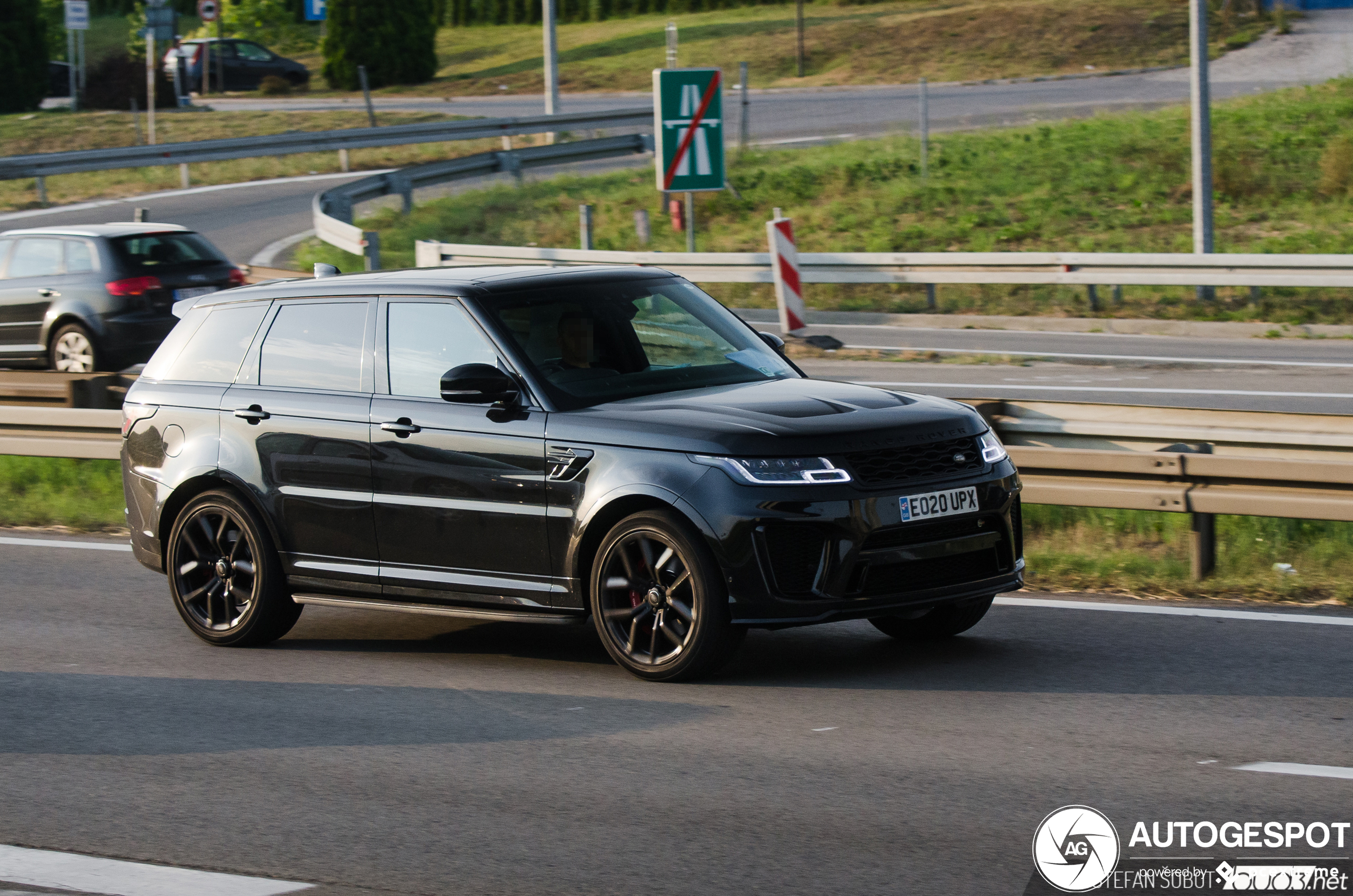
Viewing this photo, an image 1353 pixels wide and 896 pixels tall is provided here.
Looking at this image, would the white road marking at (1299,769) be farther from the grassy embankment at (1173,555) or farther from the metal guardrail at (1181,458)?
the grassy embankment at (1173,555)

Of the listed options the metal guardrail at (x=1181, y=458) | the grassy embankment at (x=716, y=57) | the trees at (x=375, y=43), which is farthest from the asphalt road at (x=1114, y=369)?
the trees at (x=375, y=43)

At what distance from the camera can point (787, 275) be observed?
18.8 metres

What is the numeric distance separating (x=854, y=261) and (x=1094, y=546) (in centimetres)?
Answer: 1180

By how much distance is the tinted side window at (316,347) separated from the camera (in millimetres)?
7961

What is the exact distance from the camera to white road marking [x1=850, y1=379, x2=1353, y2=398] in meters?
14.9

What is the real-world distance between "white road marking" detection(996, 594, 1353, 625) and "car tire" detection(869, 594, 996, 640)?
714 millimetres

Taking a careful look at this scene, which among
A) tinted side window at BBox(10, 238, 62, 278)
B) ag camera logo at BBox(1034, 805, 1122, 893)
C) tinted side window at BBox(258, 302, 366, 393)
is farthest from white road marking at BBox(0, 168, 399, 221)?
ag camera logo at BBox(1034, 805, 1122, 893)

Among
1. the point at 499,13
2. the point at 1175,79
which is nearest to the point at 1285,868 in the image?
the point at 1175,79

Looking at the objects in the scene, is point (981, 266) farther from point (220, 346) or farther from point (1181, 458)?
point (220, 346)

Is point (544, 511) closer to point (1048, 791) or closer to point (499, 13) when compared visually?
point (1048, 791)

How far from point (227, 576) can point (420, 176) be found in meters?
22.2

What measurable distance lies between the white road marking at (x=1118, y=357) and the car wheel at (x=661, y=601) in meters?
11.4

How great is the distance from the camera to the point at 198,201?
3155cm

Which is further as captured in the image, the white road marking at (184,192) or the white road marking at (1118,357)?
the white road marking at (184,192)
